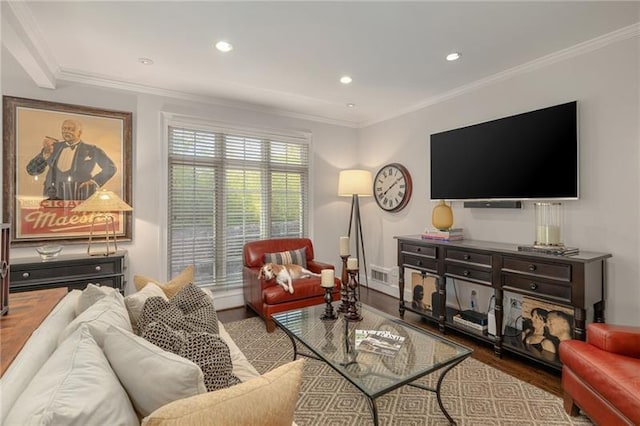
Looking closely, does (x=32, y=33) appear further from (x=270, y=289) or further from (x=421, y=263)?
(x=421, y=263)

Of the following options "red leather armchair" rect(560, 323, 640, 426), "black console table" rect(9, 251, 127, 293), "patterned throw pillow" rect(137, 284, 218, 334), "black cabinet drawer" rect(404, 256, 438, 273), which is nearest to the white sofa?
"patterned throw pillow" rect(137, 284, 218, 334)

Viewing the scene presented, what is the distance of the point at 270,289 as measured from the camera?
3307mm

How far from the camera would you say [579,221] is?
269 centimetres

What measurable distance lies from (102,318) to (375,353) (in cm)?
143

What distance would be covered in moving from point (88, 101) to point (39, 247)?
155 centimetres

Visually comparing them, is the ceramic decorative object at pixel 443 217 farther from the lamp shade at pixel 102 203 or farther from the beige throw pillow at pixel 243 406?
the lamp shade at pixel 102 203

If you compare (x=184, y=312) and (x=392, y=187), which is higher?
(x=392, y=187)

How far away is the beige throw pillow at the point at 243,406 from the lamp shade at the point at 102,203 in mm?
2804

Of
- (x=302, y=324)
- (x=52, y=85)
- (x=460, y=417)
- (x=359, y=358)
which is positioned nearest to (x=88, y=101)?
(x=52, y=85)

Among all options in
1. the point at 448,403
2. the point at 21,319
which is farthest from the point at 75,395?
the point at 448,403

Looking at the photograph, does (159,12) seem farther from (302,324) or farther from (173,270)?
(173,270)

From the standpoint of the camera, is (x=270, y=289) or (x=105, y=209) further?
(x=270, y=289)

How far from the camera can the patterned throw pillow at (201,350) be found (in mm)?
1318

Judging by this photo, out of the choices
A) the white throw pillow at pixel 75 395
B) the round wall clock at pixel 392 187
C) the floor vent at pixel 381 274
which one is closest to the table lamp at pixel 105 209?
the white throw pillow at pixel 75 395
